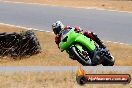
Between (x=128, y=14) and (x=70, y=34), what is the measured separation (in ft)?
50.1

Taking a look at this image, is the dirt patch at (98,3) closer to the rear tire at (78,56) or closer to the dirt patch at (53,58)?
the dirt patch at (53,58)

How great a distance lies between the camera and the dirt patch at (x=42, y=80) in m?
10.3

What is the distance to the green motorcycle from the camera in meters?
11.8

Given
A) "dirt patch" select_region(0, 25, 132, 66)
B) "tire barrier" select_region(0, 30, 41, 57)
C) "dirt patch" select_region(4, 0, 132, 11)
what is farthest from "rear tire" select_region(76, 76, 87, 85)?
"dirt patch" select_region(4, 0, 132, 11)

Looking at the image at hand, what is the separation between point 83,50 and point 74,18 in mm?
14838

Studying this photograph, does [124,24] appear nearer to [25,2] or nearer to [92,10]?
[92,10]

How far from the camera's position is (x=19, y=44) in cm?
1761

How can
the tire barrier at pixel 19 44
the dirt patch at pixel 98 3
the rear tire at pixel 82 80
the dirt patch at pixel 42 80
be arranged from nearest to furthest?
the rear tire at pixel 82 80 → the dirt patch at pixel 42 80 → the tire barrier at pixel 19 44 → the dirt patch at pixel 98 3

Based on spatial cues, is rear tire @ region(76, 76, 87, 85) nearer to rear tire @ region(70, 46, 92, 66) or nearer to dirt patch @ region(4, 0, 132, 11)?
rear tire @ region(70, 46, 92, 66)

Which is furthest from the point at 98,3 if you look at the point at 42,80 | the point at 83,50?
the point at 42,80

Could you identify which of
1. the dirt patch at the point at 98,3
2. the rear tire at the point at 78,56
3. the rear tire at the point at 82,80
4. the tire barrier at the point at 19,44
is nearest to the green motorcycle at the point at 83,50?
the rear tire at the point at 78,56

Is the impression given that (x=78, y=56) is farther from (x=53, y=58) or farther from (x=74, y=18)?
(x=74, y=18)

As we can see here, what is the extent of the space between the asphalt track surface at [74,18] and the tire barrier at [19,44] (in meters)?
4.50

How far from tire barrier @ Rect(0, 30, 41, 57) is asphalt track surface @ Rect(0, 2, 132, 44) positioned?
4.50 meters
